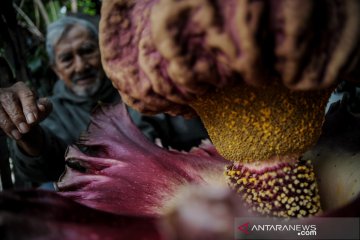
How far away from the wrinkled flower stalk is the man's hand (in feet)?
1.18

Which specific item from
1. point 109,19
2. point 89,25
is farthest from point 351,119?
point 89,25

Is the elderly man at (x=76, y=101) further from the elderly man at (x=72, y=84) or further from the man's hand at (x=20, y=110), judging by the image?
the man's hand at (x=20, y=110)

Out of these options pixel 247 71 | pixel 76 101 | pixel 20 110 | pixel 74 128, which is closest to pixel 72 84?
pixel 76 101

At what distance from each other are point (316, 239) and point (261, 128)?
0.57 feet

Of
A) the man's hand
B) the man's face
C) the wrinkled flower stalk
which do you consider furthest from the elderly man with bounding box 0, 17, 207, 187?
the wrinkled flower stalk

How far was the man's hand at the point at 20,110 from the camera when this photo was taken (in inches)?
32.3

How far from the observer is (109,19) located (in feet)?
1.71

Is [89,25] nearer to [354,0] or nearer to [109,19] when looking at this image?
[109,19]

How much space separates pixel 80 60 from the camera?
6.35ft

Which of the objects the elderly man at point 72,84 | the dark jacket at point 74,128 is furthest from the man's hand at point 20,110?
the elderly man at point 72,84

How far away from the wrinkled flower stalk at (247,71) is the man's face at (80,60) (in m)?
1.44

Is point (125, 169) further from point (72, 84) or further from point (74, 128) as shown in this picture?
point (72, 84)

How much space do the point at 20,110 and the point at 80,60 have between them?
1.16m

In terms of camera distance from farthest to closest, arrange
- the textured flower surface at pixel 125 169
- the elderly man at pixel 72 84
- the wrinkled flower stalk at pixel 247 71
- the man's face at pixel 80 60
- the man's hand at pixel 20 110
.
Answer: the man's face at pixel 80 60
the elderly man at pixel 72 84
the man's hand at pixel 20 110
the textured flower surface at pixel 125 169
the wrinkled flower stalk at pixel 247 71
